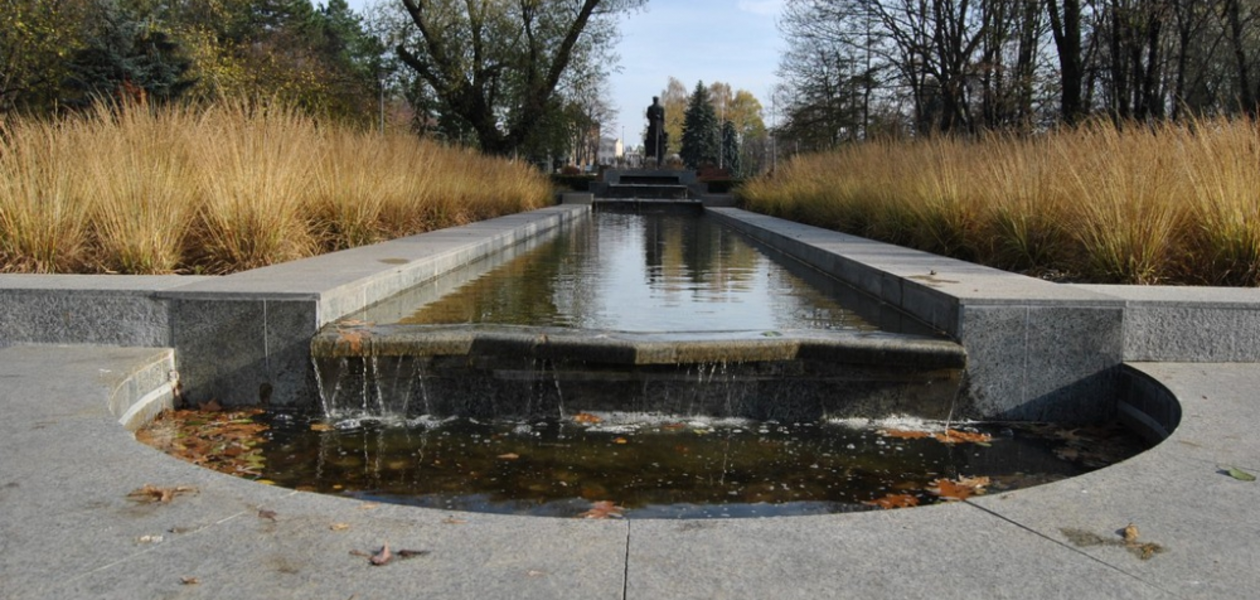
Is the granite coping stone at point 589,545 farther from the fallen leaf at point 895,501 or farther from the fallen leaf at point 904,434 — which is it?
the fallen leaf at point 904,434

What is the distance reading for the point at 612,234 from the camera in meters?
16.9

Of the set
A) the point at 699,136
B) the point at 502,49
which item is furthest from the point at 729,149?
the point at 502,49

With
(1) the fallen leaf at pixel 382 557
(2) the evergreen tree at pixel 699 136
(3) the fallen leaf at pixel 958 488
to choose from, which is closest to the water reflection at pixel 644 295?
(3) the fallen leaf at pixel 958 488

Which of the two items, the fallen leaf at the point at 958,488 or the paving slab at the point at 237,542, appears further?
the fallen leaf at the point at 958,488

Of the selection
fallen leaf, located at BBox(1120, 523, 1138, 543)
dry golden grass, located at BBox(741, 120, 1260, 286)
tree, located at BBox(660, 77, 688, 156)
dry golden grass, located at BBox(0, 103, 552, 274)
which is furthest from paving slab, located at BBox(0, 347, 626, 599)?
tree, located at BBox(660, 77, 688, 156)

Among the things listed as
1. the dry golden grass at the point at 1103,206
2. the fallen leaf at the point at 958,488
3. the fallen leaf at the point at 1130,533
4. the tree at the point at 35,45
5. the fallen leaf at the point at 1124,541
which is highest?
the tree at the point at 35,45

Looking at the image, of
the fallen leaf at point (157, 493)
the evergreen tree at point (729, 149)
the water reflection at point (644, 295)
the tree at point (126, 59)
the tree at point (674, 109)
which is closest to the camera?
the fallen leaf at point (157, 493)

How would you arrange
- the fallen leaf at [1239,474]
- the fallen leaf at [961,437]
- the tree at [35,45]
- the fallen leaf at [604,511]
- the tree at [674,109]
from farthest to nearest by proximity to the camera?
the tree at [674,109], the tree at [35,45], the fallen leaf at [961,437], the fallen leaf at [604,511], the fallen leaf at [1239,474]

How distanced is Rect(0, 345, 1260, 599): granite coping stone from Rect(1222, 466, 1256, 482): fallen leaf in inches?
1.7

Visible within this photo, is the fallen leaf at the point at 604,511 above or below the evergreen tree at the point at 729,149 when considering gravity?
below

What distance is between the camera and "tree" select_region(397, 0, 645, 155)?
87.1 feet

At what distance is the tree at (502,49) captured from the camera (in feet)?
87.1

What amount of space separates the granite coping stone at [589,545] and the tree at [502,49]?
80.8ft

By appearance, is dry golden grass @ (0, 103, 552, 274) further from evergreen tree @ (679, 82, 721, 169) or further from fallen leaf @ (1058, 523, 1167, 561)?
evergreen tree @ (679, 82, 721, 169)
